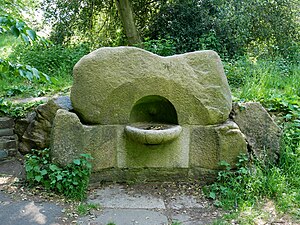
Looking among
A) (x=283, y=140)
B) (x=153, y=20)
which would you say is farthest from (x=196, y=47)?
(x=283, y=140)

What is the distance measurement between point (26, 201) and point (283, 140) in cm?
251

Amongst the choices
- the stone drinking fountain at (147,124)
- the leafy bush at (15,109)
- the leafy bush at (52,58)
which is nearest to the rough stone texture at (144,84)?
the stone drinking fountain at (147,124)

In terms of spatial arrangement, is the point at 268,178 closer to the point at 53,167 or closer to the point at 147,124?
the point at 147,124

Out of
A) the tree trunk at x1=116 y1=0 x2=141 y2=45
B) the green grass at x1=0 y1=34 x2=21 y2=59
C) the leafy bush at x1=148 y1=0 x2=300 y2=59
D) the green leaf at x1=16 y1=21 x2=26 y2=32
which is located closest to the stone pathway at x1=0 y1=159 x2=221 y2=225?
the green leaf at x1=16 y1=21 x2=26 y2=32

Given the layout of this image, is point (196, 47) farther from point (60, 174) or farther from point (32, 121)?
point (60, 174)

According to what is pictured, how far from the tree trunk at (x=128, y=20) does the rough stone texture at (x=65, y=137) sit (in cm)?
430

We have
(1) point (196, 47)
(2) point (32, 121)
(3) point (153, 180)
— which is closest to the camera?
(3) point (153, 180)

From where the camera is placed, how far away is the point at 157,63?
10.1 feet

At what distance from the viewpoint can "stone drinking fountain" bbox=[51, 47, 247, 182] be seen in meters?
3.00

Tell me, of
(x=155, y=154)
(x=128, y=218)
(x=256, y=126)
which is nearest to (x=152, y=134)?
(x=155, y=154)

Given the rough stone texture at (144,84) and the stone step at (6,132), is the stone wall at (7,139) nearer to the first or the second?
the stone step at (6,132)

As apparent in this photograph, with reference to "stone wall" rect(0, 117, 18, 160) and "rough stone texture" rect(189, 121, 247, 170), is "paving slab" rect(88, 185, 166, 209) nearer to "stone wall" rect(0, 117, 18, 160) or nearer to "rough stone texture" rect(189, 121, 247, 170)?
"rough stone texture" rect(189, 121, 247, 170)

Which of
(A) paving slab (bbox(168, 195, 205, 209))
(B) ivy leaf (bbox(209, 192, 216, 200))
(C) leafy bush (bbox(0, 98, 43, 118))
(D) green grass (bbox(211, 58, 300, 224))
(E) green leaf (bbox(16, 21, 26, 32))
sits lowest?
(A) paving slab (bbox(168, 195, 205, 209))

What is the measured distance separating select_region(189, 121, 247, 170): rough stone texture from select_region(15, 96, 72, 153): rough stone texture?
129 cm
